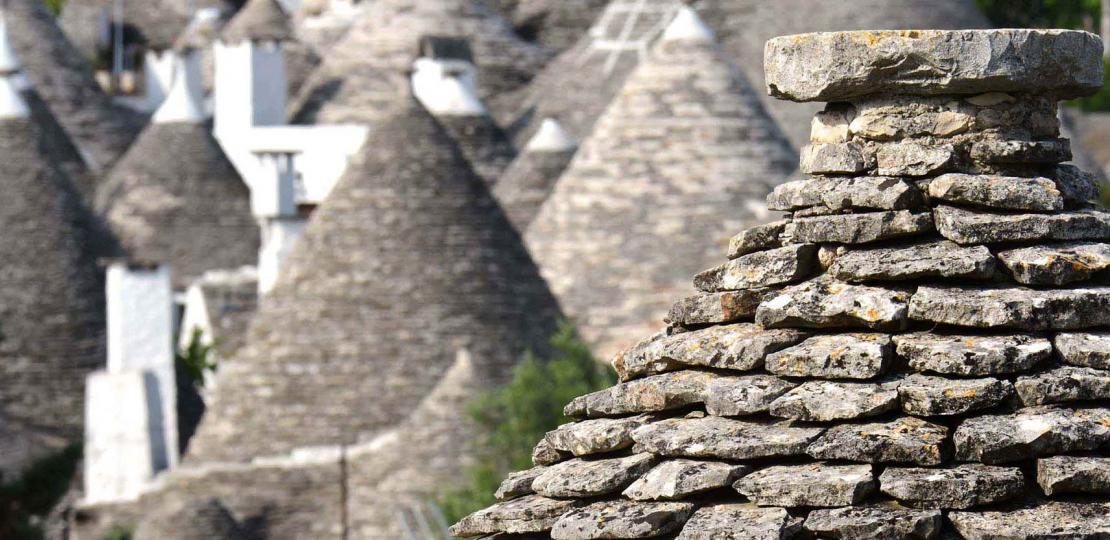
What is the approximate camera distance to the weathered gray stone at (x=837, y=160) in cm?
619

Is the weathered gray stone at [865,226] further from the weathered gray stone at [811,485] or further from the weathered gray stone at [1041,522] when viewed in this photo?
the weathered gray stone at [1041,522]

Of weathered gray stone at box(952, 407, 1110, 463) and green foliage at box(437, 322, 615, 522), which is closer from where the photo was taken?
weathered gray stone at box(952, 407, 1110, 463)

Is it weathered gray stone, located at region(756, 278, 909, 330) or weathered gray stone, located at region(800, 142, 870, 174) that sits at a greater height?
weathered gray stone, located at region(800, 142, 870, 174)

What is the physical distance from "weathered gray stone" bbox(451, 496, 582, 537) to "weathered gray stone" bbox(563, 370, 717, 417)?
267 mm

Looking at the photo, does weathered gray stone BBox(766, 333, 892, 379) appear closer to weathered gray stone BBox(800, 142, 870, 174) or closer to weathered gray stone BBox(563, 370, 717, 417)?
weathered gray stone BBox(563, 370, 717, 417)

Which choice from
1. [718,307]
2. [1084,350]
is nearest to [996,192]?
[1084,350]

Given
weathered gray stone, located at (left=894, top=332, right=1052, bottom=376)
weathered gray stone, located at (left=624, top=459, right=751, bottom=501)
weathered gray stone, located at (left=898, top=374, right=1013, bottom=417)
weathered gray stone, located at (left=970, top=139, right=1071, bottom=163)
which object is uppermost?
weathered gray stone, located at (left=970, top=139, right=1071, bottom=163)

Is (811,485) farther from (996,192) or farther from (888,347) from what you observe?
(996,192)

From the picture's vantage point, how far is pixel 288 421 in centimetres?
1930

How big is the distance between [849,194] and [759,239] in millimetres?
292

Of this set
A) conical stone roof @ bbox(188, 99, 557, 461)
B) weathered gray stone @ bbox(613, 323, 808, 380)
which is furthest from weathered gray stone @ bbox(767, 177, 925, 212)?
conical stone roof @ bbox(188, 99, 557, 461)

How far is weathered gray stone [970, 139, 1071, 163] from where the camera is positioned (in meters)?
6.15

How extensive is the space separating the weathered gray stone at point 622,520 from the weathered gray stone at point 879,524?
14.7 inches

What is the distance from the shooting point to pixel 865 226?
600 cm
